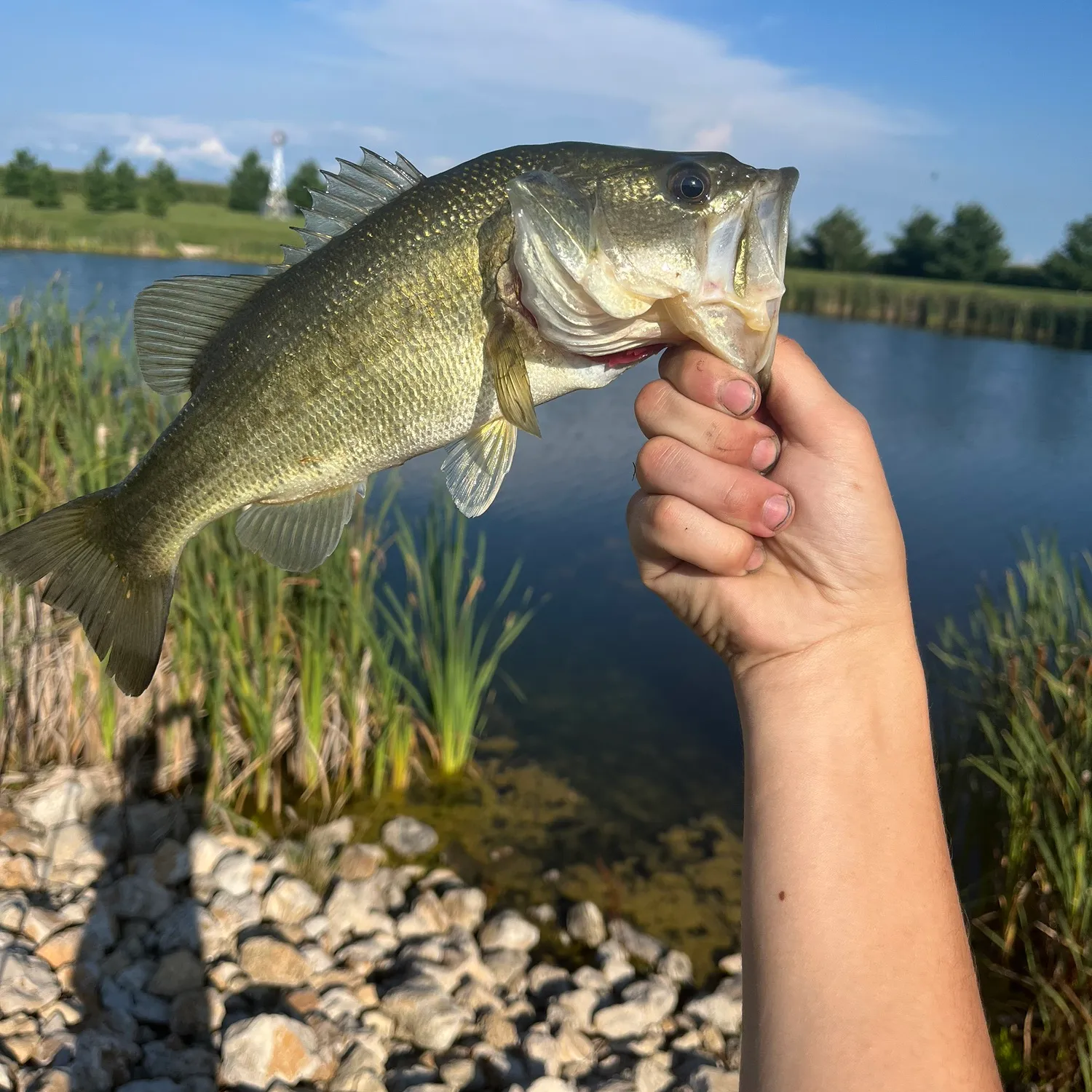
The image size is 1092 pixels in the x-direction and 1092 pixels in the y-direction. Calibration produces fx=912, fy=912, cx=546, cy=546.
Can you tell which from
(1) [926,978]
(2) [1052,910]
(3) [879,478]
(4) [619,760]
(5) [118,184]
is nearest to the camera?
(1) [926,978]

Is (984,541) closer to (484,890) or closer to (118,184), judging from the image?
(484,890)

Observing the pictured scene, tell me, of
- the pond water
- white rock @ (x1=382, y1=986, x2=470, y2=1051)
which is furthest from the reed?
white rock @ (x1=382, y1=986, x2=470, y2=1051)

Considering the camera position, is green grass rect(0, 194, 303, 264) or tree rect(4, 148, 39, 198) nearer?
green grass rect(0, 194, 303, 264)

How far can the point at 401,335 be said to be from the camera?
1818mm

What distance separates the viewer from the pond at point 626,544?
721 centimetres

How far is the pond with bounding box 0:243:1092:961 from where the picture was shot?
721 cm

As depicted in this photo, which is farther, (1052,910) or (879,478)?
(1052,910)

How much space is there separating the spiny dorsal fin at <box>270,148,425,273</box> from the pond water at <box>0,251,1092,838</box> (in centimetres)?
510

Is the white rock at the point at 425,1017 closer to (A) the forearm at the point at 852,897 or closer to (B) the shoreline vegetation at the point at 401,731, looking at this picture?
(B) the shoreline vegetation at the point at 401,731

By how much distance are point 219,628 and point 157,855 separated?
1.17 m

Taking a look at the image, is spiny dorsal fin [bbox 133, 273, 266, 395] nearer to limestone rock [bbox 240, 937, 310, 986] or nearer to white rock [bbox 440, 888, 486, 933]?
limestone rock [bbox 240, 937, 310, 986]

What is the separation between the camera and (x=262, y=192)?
48.0 metres

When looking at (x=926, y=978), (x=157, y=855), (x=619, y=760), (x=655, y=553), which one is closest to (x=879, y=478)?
(x=655, y=553)

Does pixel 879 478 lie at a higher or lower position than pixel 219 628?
higher
